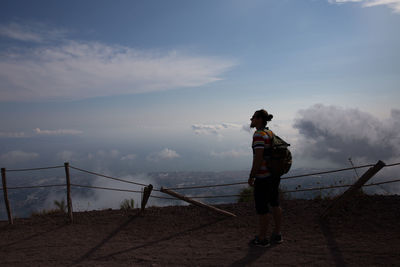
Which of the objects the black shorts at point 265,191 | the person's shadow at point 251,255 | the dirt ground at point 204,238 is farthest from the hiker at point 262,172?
the dirt ground at point 204,238

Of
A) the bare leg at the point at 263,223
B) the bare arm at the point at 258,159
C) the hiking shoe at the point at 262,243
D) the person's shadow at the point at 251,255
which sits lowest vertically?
the person's shadow at the point at 251,255

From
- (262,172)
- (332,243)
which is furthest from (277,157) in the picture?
(332,243)

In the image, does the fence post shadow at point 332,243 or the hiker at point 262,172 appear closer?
the fence post shadow at point 332,243

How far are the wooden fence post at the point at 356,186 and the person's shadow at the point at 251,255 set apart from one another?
1.75 m

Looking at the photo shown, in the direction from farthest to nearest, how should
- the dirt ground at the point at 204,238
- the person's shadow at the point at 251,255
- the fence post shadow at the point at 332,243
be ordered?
the dirt ground at the point at 204,238 → the person's shadow at the point at 251,255 → the fence post shadow at the point at 332,243

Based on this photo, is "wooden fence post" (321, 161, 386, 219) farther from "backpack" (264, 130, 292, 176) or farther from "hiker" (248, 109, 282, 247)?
"backpack" (264, 130, 292, 176)

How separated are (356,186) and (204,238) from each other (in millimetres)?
3069

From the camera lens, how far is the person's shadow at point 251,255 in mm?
3579

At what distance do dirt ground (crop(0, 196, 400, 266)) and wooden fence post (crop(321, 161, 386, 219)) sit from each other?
0.85 feet

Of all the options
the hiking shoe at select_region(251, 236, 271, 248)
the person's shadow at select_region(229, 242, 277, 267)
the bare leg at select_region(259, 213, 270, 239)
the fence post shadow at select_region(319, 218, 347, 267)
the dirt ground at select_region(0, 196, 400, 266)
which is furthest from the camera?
the hiking shoe at select_region(251, 236, 271, 248)

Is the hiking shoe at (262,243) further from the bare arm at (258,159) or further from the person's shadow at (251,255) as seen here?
the bare arm at (258,159)

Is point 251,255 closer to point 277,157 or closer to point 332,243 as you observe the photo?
point 332,243

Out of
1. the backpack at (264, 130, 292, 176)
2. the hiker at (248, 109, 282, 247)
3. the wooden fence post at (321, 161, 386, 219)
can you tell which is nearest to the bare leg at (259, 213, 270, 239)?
the hiker at (248, 109, 282, 247)

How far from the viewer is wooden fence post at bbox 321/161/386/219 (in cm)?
451
